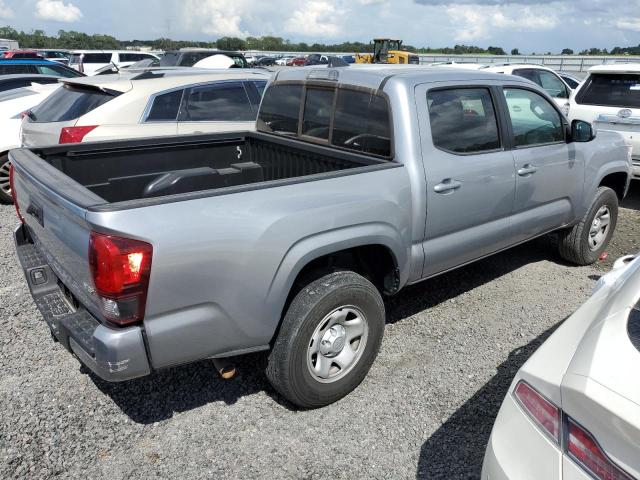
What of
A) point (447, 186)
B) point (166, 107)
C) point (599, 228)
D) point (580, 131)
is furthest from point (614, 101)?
point (166, 107)

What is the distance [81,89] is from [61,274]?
4.10 m

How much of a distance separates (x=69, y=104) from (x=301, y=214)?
458cm

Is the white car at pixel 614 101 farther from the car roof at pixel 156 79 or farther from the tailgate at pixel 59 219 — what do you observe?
the tailgate at pixel 59 219

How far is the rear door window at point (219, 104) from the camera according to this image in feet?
21.3

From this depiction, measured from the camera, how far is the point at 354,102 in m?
3.74

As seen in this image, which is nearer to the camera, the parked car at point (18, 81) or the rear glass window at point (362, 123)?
the rear glass window at point (362, 123)

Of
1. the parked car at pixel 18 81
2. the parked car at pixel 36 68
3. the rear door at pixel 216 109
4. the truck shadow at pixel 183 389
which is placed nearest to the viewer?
the truck shadow at pixel 183 389

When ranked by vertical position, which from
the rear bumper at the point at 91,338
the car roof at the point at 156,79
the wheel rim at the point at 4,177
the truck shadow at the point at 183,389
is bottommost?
the truck shadow at the point at 183,389

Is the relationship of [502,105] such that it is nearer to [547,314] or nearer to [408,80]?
[408,80]

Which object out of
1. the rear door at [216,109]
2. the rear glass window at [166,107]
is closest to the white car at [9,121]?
the rear glass window at [166,107]

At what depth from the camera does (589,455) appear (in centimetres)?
A: 160

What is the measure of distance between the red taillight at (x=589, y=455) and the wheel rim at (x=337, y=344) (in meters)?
1.52

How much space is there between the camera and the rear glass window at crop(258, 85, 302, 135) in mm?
4270

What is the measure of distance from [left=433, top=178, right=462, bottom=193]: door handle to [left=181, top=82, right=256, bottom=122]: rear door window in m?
3.87
